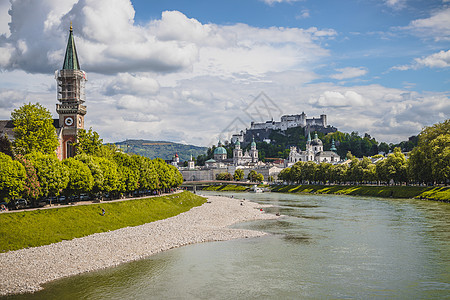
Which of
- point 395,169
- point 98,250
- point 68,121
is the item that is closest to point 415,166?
point 395,169

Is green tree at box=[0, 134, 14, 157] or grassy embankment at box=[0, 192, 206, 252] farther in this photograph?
green tree at box=[0, 134, 14, 157]

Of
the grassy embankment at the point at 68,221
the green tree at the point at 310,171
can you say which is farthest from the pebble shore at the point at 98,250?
the green tree at the point at 310,171

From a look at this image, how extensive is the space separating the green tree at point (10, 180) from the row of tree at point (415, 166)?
75937mm

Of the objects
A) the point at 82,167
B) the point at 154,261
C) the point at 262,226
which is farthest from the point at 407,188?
the point at 154,261

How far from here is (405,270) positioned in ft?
111

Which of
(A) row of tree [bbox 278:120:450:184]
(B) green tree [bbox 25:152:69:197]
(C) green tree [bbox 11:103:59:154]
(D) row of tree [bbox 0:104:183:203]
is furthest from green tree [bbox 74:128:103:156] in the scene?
(A) row of tree [bbox 278:120:450:184]

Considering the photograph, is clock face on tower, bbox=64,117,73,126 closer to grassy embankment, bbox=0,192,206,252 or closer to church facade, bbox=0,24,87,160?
church facade, bbox=0,24,87,160

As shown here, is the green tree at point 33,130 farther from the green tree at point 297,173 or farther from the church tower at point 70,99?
the green tree at point 297,173

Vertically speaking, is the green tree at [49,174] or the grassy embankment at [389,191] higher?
the green tree at [49,174]

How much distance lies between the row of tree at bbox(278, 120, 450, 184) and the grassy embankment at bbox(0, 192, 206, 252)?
5626 cm

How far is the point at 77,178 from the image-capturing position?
58.2 metres

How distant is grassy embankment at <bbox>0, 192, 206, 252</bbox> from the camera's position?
4003 centimetres

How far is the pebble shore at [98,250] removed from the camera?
3106cm

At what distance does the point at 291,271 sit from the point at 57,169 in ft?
108
